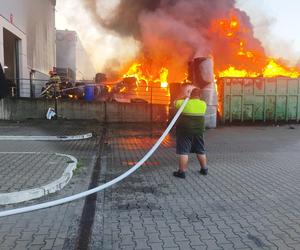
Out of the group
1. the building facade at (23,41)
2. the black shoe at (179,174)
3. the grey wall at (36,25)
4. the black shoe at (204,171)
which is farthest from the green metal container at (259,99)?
the black shoe at (179,174)

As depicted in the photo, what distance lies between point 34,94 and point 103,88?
334cm

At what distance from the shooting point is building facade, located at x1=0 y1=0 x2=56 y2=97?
15.8 m

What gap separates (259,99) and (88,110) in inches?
291

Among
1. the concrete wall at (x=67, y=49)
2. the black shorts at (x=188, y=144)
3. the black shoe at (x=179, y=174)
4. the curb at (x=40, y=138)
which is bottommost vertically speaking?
the black shoe at (x=179, y=174)

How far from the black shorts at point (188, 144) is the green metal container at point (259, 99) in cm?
1013

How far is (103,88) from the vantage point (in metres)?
19.5

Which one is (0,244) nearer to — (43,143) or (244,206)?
(244,206)

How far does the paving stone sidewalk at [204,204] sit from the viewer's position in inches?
156

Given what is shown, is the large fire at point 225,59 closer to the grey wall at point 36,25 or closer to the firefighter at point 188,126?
the grey wall at point 36,25

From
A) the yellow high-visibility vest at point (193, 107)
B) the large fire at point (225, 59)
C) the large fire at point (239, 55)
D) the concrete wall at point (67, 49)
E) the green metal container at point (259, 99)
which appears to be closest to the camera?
the yellow high-visibility vest at point (193, 107)

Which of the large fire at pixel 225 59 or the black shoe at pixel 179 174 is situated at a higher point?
the large fire at pixel 225 59

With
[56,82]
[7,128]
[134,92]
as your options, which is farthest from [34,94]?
[7,128]

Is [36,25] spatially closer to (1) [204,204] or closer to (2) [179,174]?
(2) [179,174]

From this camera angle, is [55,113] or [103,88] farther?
[103,88]
